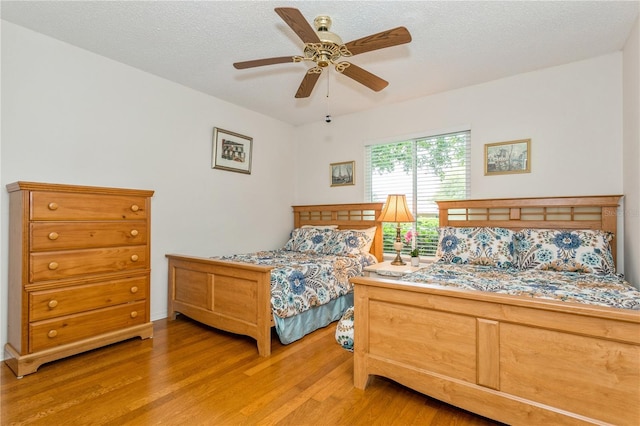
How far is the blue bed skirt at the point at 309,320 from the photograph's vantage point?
266 cm

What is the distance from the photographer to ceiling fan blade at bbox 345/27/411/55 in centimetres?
187

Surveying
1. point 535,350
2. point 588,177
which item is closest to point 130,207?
point 535,350

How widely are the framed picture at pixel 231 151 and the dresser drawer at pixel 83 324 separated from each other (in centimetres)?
181

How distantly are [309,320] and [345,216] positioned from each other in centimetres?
181

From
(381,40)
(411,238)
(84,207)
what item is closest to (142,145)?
(84,207)

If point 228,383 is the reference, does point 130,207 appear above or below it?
above

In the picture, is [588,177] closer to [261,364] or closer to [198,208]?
[261,364]

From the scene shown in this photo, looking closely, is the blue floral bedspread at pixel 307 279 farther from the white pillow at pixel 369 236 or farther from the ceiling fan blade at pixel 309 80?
the ceiling fan blade at pixel 309 80

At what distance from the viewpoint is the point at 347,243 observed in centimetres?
382

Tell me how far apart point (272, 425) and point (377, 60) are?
2879mm

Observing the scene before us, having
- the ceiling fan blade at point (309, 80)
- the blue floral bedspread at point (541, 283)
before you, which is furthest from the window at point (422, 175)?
the ceiling fan blade at point (309, 80)

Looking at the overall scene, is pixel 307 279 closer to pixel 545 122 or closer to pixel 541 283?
pixel 541 283

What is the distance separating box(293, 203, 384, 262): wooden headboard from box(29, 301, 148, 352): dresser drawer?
8.23 feet

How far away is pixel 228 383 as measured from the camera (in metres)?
2.07
